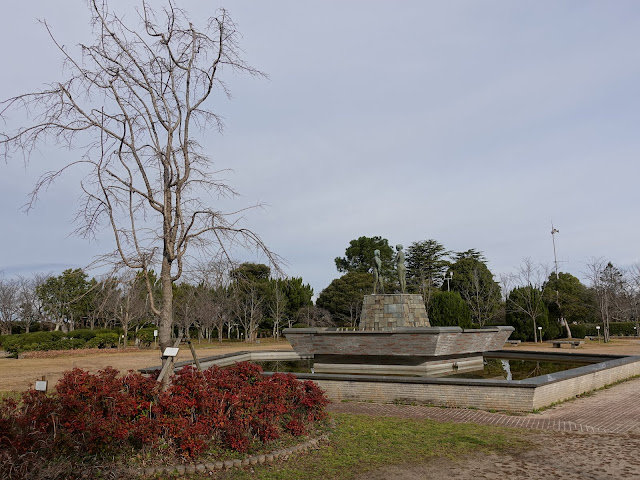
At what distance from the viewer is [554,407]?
34.6 feet

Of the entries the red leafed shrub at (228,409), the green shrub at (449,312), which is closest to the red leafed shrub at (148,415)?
the red leafed shrub at (228,409)

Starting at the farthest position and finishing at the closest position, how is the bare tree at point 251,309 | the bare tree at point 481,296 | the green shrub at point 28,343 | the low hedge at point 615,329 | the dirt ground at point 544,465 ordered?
the bare tree at point 251,309
the bare tree at point 481,296
the low hedge at point 615,329
the green shrub at point 28,343
the dirt ground at point 544,465

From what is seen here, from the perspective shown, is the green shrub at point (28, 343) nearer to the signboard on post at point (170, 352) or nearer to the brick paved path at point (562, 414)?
the brick paved path at point (562, 414)

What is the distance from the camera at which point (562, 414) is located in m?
9.79

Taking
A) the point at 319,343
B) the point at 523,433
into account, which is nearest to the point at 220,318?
the point at 319,343

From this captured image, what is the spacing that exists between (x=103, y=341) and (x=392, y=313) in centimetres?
2388

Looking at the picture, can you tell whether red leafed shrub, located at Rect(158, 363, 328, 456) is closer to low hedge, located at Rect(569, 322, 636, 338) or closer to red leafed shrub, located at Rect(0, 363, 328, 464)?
red leafed shrub, located at Rect(0, 363, 328, 464)

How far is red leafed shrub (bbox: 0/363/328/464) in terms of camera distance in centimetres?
566

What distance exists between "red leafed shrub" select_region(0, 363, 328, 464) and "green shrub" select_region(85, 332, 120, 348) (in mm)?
Answer: 28283

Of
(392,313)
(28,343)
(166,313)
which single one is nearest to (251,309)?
(28,343)

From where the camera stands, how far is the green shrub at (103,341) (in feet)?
106

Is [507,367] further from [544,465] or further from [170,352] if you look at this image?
[170,352]

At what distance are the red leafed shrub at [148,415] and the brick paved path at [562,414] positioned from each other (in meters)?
3.26

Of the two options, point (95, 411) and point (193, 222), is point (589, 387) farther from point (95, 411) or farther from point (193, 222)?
point (95, 411)
